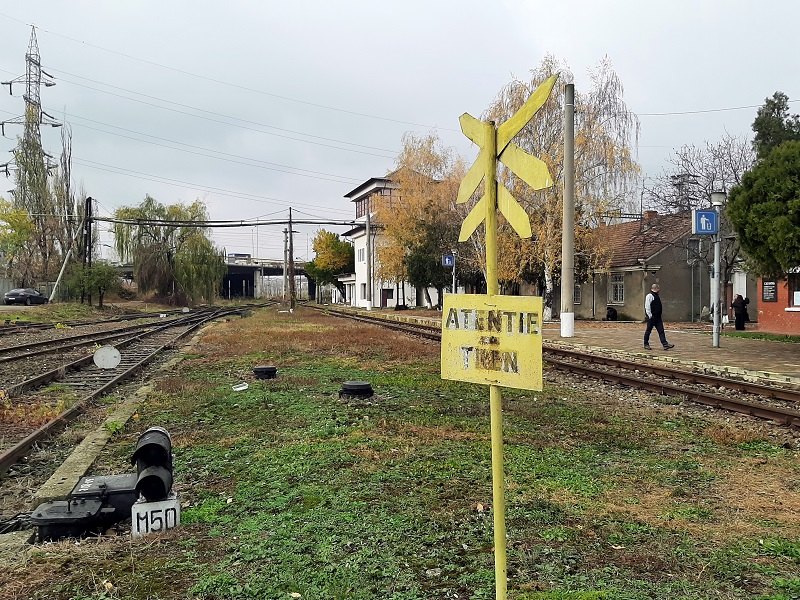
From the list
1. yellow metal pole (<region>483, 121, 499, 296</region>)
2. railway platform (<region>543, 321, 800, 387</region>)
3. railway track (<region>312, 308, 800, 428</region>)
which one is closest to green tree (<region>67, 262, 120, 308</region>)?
railway platform (<region>543, 321, 800, 387</region>)

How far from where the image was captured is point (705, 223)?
54.2ft

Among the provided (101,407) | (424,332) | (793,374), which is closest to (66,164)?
(424,332)

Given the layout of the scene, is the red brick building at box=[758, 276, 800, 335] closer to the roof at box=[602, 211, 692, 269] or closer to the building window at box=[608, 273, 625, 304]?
the roof at box=[602, 211, 692, 269]

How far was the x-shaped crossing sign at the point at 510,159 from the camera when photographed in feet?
9.18

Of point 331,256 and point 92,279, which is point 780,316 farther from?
point 331,256

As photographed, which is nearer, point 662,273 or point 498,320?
point 498,320

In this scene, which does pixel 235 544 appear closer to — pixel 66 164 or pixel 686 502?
pixel 686 502

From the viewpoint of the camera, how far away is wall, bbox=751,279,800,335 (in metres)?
23.4

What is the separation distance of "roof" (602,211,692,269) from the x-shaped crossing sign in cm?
3328

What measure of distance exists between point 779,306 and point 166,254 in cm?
4619

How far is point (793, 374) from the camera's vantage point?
11.9 metres

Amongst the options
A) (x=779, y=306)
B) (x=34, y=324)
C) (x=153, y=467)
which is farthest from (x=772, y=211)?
(x=34, y=324)

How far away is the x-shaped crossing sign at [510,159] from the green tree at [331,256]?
3245 inches

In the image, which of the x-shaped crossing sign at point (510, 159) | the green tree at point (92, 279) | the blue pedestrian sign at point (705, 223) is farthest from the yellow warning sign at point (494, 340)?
the green tree at point (92, 279)
